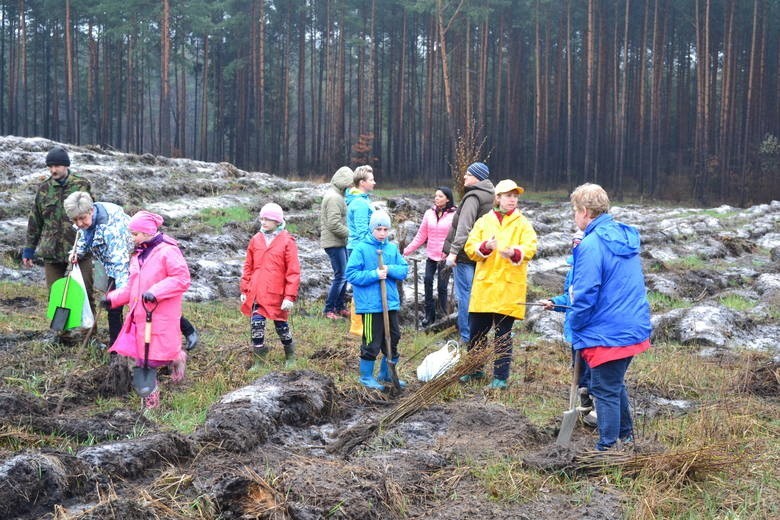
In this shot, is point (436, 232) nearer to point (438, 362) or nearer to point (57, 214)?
point (438, 362)

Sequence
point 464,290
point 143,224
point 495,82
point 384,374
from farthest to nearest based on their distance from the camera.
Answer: point 495,82 < point 464,290 < point 384,374 < point 143,224

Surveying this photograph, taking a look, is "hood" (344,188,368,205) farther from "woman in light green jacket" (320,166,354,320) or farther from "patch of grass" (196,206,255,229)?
"patch of grass" (196,206,255,229)

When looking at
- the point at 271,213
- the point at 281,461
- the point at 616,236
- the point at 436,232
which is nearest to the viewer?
the point at 281,461

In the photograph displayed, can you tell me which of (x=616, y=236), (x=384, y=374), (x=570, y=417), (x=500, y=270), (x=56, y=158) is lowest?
(x=384, y=374)

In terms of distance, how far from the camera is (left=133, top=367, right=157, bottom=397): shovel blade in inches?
235

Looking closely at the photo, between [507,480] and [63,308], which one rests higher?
[63,308]

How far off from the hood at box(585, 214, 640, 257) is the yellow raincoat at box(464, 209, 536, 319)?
177 centimetres

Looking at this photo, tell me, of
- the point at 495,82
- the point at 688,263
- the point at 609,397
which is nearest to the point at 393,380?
the point at 609,397

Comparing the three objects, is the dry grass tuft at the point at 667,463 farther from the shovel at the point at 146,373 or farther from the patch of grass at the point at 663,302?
the patch of grass at the point at 663,302

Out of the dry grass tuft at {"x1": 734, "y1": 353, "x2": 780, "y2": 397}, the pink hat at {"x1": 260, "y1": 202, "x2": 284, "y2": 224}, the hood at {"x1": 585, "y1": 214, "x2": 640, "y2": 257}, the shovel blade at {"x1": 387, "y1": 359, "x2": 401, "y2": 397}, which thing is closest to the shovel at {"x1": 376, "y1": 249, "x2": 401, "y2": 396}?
the shovel blade at {"x1": 387, "y1": 359, "x2": 401, "y2": 397}

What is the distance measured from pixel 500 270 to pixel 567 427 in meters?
1.87

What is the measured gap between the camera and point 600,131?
4038 centimetres

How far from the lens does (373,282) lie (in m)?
6.78

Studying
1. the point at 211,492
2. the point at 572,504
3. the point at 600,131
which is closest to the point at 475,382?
the point at 572,504
